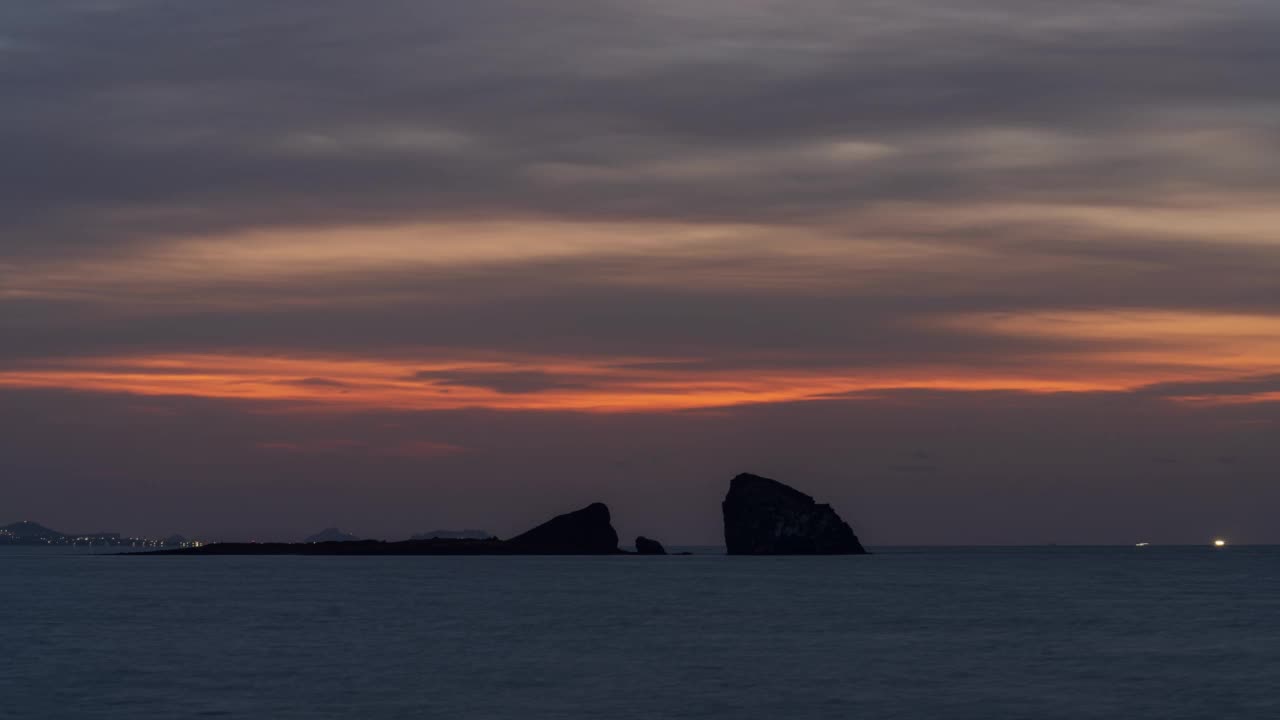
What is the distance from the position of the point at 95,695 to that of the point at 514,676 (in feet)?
71.6

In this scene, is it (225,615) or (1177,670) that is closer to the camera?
(1177,670)

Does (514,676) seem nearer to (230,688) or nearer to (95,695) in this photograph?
(230,688)

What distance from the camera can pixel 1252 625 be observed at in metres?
134

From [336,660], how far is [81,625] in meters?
41.5

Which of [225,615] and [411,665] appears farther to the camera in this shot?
[225,615]

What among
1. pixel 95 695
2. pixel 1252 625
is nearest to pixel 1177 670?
pixel 1252 625

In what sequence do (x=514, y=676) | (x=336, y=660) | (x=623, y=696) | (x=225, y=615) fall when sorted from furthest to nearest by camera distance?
(x=225, y=615) → (x=336, y=660) → (x=514, y=676) → (x=623, y=696)

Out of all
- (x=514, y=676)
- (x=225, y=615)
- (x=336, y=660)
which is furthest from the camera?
(x=225, y=615)

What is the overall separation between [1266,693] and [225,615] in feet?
306

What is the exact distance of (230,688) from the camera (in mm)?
83312

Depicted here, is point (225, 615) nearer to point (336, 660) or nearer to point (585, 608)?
point (585, 608)

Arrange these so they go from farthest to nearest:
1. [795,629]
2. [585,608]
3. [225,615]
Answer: [585,608]
[225,615]
[795,629]

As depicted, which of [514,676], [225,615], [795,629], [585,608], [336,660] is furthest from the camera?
[585,608]

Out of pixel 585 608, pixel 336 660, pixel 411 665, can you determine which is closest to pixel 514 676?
pixel 411 665
